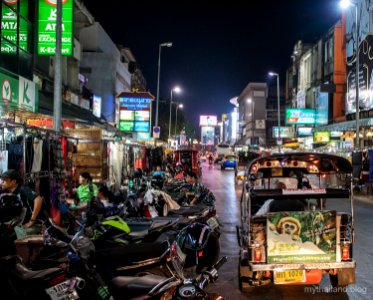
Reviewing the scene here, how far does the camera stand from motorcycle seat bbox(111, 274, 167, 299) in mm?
5020

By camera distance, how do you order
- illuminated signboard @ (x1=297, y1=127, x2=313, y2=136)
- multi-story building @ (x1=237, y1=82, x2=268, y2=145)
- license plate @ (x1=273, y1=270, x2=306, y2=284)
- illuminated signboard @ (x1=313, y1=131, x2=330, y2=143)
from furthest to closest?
multi-story building @ (x1=237, y1=82, x2=268, y2=145), illuminated signboard @ (x1=297, y1=127, x2=313, y2=136), illuminated signboard @ (x1=313, y1=131, x2=330, y2=143), license plate @ (x1=273, y1=270, x2=306, y2=284)

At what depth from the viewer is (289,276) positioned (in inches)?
264

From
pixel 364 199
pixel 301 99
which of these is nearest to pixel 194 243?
pixel 364 199

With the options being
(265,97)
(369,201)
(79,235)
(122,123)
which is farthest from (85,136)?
(265,97)

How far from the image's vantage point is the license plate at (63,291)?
487 cm

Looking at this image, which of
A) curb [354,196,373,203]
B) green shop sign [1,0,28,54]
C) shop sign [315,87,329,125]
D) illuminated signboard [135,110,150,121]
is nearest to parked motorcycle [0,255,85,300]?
green shop sign [1,0,28,54]

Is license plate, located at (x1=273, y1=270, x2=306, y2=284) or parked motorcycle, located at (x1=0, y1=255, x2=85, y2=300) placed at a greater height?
parked motorcycle, located at (x1=0, y1=255, x2=85, y2=300)

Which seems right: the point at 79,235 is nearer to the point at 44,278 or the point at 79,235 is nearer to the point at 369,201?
the point at 44,278

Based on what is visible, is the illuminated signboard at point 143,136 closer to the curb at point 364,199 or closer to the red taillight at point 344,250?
the curb at point 364,199

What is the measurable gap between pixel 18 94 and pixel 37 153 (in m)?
3.49

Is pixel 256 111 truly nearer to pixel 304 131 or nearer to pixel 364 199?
pixel 304 131

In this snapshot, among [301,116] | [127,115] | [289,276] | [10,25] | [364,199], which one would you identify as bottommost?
[364,199]

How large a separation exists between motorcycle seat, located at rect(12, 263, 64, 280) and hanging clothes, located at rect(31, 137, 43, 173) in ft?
16.9

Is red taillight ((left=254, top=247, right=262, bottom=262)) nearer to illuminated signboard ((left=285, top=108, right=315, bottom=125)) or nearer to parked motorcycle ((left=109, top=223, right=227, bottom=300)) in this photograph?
parked motorcycle ((left=109, top=223, right=227, bottom=300))
